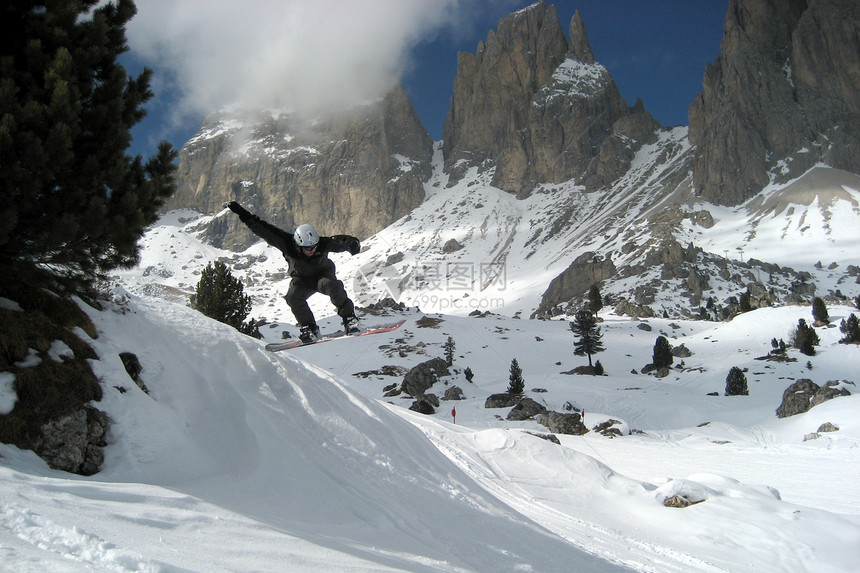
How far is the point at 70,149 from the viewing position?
21.7 feet

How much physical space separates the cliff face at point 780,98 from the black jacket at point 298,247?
15612cm

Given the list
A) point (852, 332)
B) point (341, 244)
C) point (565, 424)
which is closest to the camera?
point (341, 244)

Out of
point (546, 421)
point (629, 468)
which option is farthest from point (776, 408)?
point (629, 468)

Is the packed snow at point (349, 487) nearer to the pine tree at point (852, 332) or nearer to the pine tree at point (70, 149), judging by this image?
the pine tree at point (70, 149)

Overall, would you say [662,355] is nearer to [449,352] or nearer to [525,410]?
Answer: [449,352]

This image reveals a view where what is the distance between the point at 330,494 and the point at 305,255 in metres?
4.61

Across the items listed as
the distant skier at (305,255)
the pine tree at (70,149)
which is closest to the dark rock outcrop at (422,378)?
the distant skier at (305,255)

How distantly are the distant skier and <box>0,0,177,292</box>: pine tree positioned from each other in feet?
6.36

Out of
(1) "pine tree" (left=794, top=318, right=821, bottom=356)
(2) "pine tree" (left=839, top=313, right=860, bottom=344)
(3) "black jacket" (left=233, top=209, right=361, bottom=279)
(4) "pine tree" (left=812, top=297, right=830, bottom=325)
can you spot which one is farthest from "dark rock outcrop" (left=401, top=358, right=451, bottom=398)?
(4) "pine tree" (left=812, top=297, right=830, bottom=325)

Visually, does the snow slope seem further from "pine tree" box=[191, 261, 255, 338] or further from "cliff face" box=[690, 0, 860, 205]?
"cliff face" box=[690, 0, 860, 205]

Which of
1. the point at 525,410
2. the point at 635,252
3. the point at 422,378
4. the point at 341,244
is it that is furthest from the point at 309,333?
the point at 635,252

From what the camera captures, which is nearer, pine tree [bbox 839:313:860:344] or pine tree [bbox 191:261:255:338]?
pine tree [bbox 191:261:255:338]

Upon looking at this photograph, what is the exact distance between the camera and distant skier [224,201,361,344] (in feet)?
31.4

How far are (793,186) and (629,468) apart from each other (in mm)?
152144
